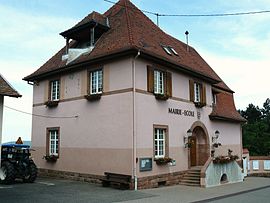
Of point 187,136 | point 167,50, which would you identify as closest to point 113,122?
point 187,136

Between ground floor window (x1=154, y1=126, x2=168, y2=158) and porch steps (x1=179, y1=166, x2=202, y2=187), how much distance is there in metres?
2.25

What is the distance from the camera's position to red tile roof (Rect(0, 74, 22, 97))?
11859 millimetres

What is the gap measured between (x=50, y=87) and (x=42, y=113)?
5.79 ft

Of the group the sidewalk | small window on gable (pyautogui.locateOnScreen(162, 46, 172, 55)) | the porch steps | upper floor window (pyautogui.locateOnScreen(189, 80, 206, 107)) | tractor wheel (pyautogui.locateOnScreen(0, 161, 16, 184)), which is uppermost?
small window on gable (pyautogui.locateOnScreen(162, 46, 172, 55))

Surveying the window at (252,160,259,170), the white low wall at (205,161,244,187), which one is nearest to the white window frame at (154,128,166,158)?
the white low wall at (205,161,244,187)

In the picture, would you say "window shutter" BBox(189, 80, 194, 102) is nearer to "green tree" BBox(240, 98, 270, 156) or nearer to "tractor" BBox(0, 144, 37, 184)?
"tractor" BBox(0, 144, 37, 184)

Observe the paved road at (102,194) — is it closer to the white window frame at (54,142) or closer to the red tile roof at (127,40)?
the white window frame at (54,142)

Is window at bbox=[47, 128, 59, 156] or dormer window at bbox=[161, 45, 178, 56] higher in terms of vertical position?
dormer window at bbox=[161, 45, 178, 56]

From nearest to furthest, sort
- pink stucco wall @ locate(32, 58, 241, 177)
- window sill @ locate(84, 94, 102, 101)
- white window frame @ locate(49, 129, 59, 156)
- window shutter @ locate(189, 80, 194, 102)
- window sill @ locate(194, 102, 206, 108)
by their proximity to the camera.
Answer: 1. pink stucco wall @ locate(32, 58, 241, 177)
2. window sill @ locate(84, 94, 102, 101)
3. white window frame @ locate(49, 129, 59, 156)
4. window shutter @ locate(189, 80, 194, 102)
5. window sill @ locate(194, 102, 206, 108)

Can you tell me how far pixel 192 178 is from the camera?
18.8 m

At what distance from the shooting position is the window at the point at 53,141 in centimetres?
2033

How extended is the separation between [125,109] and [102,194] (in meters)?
4.35

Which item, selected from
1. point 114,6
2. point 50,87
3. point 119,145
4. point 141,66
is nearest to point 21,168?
point 119,145

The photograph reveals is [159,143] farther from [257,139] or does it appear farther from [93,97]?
[257,139]
